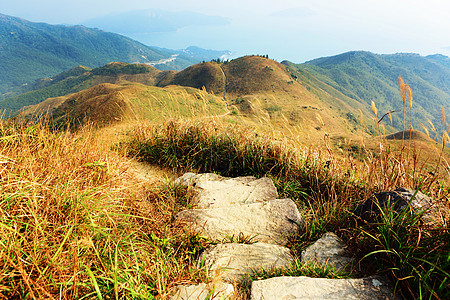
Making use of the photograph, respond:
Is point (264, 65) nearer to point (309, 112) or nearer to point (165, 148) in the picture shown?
point (309, 112)

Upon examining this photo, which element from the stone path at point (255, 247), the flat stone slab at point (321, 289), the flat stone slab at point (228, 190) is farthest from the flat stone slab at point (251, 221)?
the flat stone slab at point (321, 289)

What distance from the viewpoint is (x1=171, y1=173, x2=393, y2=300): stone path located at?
210 centimetres

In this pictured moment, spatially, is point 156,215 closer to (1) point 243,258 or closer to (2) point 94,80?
(1) point 243,258

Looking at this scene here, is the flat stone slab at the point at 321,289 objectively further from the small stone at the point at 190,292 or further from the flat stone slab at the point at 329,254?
Answer: the small stone at the point at 190,292

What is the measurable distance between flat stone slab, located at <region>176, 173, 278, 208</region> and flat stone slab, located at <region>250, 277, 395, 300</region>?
5.40 ft

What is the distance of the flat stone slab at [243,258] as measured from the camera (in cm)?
245

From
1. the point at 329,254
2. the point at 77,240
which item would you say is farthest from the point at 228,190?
the point at 77,240

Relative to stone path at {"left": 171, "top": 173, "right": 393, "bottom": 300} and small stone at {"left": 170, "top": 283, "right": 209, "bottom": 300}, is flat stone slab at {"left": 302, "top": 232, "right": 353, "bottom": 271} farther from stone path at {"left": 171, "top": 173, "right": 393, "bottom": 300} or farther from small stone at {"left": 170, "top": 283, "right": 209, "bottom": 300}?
small stone at {"left": 170, "top": 283, "right": 209, "bottom": 300}

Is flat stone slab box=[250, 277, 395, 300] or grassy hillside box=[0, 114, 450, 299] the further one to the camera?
flat stone slab box=[250, 277, 395, 300]

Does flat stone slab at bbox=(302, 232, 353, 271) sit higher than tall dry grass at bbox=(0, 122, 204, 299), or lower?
lower

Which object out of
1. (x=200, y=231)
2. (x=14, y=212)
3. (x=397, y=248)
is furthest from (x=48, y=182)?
(x=397, y=248)

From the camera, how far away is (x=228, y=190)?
4145 mm

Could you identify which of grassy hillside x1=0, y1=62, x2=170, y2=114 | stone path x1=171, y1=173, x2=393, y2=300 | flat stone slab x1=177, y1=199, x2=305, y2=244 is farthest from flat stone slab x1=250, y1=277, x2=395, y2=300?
grassy hillside x1=0, y1=62, x2=170, y2=114

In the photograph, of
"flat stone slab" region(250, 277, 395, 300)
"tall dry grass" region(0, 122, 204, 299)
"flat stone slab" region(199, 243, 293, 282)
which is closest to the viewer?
"tall dry grass" region(0, 122, 204, 299)
